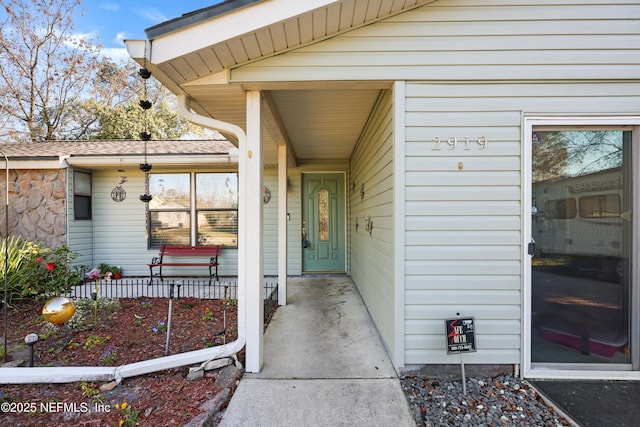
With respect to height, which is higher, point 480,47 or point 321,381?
point 480,47

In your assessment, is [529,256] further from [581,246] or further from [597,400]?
[597,400]

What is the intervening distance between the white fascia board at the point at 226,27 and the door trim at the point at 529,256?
1908 millimetres

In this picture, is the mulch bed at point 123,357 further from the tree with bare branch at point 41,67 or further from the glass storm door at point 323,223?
the tree with bare branch at point 41,67

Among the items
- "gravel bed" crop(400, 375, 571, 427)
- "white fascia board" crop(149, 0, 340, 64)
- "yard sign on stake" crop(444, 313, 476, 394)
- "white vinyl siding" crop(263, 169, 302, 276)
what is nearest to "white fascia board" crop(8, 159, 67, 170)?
"white vinyl siding" crop(263, 169, 302, 276)

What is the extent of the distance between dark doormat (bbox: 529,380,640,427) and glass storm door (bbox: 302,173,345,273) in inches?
161

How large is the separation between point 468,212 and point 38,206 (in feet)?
23.3

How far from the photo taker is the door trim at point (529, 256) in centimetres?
222

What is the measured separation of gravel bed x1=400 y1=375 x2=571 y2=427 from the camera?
5.83ft

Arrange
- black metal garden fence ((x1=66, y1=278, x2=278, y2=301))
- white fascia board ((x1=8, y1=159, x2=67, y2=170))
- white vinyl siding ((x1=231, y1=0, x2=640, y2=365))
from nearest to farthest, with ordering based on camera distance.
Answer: white vinyl siding ((x1=231, y1=0, x2=640, y2=365)) < black metal garden fence ((x1=66, y1=278, x2=278, y2=301)) < white fascia board ((x1=8, y1=159, x2=67, y2=170))

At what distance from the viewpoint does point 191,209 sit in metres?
5.86

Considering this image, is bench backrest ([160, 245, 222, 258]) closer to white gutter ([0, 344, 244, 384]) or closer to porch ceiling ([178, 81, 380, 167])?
porch ceiling ([178, 81, 380, 167])

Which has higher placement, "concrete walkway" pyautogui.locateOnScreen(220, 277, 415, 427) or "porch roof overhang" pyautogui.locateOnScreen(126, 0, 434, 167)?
"porch roof overhang" pyautogui.locateOnScreen(126, 0, 434, 167)

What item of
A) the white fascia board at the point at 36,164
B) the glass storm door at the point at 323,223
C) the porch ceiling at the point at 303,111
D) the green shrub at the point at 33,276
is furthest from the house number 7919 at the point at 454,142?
the white fascia board at the point at 36,164

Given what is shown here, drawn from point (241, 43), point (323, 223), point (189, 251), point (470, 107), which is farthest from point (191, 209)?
point (470, 107)
